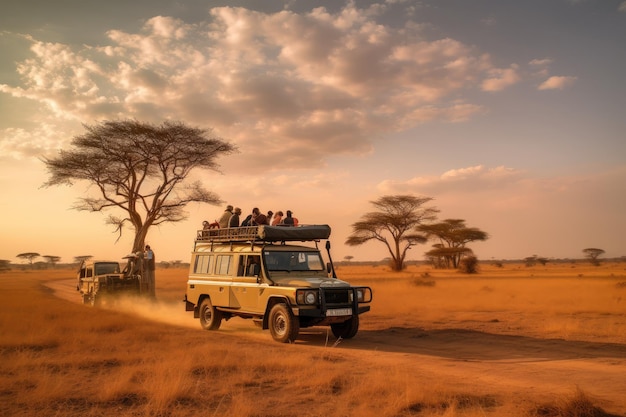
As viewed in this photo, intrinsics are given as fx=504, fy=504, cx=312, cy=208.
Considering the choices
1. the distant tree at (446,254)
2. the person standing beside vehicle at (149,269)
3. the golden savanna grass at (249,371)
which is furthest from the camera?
the distant tree at (446,254)

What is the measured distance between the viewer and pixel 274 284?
12.6 meters

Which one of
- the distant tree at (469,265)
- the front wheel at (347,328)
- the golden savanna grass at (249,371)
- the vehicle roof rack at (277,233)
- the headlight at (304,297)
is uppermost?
the distant tree at (469,265)

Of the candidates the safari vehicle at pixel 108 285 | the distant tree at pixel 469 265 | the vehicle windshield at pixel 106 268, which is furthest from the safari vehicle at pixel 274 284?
the distant tree at pixel 469 265

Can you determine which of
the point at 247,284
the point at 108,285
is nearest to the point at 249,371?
the point at 247,284

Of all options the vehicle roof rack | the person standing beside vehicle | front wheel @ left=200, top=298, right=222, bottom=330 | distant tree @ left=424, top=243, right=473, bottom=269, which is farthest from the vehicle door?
distant tree @ left=424, top=243, right=473, bottom=269

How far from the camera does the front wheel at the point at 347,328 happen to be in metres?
13.1

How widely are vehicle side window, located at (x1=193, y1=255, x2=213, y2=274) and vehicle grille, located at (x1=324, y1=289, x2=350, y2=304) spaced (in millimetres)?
4952

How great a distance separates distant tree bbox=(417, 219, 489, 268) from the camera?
67812 millimetres

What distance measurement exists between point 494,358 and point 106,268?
737 inches

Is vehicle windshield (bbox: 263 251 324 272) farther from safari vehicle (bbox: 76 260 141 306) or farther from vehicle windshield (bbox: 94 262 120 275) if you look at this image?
vehicle windshield (bbox: 94 262 120 275)

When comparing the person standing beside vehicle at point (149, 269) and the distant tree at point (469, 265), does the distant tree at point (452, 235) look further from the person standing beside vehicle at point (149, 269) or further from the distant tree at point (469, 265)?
the person standing beside vehicle at point (149, 269)

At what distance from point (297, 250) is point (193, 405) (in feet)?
23.9

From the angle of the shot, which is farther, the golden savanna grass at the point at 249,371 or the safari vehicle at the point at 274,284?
the safari vehicle at the point at 274,284

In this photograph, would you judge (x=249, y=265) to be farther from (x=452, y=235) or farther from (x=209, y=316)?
(x=452, y=235)
